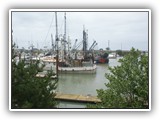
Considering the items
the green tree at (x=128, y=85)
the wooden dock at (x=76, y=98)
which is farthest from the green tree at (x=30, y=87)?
the green tree at (x=128, y=85)

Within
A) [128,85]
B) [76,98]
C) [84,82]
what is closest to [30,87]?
[76,98]

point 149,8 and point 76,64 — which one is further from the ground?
point 149,8

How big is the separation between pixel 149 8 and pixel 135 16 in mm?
162

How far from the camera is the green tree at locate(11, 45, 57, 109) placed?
2994 millimetres

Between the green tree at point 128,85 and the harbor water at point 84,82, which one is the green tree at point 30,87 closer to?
the harbor water at point 84,82

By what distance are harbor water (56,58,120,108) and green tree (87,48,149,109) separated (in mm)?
67

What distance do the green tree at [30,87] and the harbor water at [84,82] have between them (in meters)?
0.11

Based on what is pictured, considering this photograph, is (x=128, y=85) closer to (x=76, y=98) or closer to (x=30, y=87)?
(x=76, y=98)

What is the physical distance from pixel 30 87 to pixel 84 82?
0.62 m

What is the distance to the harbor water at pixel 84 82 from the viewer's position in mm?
3293

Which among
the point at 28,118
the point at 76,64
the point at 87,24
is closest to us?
the point at 28,118
